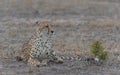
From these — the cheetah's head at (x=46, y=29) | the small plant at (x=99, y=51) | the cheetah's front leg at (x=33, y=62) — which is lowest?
the cheetah's front leg at (x=33, y=62)

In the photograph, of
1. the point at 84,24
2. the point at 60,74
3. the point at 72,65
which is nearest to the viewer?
the point at 60,74

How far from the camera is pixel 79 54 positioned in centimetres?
1453

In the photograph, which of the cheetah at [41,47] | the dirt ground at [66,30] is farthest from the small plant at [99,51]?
the cheetah at [41,47]

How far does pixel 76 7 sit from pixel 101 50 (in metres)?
11.4

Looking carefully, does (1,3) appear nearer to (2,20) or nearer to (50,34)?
(2,20)

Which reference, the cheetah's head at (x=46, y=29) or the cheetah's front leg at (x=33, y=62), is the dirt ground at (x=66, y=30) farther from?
the cheetah's head at (x=46, y=29)

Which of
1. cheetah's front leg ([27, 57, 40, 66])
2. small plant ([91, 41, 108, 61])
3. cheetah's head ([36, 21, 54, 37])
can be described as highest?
cheetah's head ([36, 21, 54, 37])

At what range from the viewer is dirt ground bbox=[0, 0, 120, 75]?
43.1 ft

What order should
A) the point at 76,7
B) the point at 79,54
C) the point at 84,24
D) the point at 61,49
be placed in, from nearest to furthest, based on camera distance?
the point at 79,54 → the point at 61,49 → the point at 84,24 → the point at 76,7

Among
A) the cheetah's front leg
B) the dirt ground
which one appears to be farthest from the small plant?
the cheetah's front leg

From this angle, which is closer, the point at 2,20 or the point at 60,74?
the point at 60,74

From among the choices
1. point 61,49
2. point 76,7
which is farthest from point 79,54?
point 76,7

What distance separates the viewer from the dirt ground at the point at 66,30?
13.1m

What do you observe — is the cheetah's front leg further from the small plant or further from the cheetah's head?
the small plant
